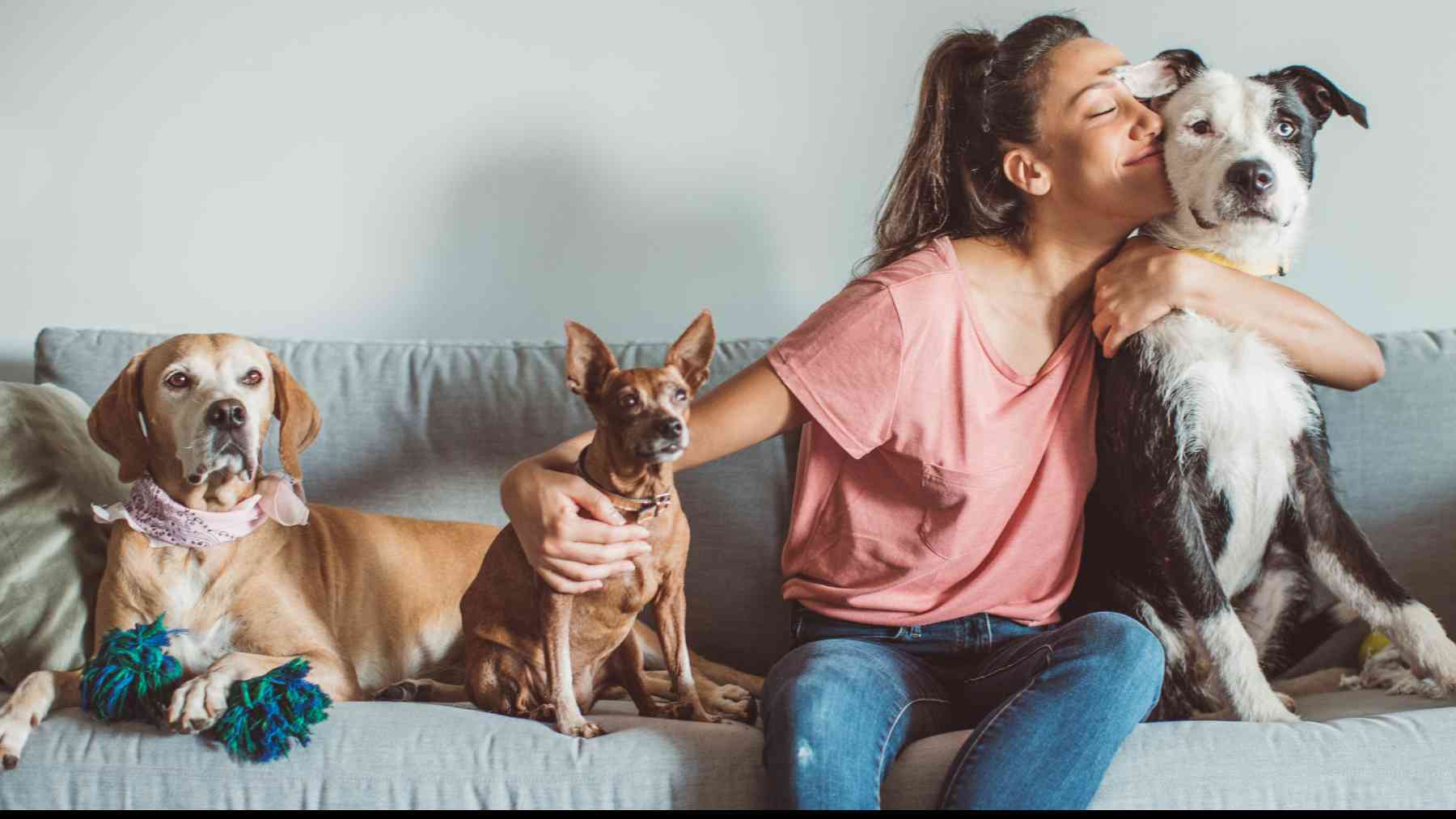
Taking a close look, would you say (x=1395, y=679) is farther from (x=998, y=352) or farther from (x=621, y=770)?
(x=621, y=770)

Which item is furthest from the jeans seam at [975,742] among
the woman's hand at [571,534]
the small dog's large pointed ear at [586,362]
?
the small dog's large pointed ear at [586,362]

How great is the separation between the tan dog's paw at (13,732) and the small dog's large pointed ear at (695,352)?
96cm

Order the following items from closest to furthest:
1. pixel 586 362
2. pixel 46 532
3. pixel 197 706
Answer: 1. pixel 197 706
2. pixel 586 362
3. pixel 46 532

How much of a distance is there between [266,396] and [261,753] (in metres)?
0.62

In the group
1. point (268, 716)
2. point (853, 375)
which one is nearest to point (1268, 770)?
point (853, 375)

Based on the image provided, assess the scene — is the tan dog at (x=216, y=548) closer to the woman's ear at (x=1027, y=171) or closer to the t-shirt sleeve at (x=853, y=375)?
the t-shirt sleeve at (x=853, y=375)

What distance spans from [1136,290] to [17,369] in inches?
91.4

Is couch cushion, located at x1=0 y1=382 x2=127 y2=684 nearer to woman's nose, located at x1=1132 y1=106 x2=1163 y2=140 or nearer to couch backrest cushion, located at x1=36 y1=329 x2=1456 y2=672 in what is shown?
couch backrest cushion, located at x1=36 y1=329 x2=1456 y2=672

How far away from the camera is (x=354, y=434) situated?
221 centimetres

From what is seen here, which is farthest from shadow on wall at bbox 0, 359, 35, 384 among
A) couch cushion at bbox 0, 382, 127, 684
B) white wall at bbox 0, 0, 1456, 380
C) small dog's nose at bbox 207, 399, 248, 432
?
small dog's nose at bbox 207, 399, 248, 432

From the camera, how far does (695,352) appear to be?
1628 millimetres

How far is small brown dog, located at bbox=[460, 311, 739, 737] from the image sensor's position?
154 centimetres

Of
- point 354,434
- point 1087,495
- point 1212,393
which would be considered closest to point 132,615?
point 354,434

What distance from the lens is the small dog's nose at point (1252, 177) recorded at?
1568mm
